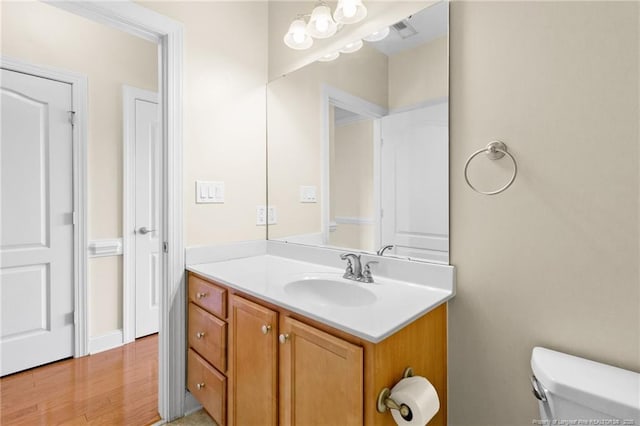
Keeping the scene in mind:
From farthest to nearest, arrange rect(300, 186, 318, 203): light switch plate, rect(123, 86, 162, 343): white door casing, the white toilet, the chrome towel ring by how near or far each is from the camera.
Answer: rect(123, 86, 162, 343): white door casing
rect(300, 186, 318, 203): light switch plate
the chrome towel ring
the white toilet

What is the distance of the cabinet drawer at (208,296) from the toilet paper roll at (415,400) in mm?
831

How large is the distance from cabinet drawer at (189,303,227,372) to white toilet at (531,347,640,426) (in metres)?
1.18

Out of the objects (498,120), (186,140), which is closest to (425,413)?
(498,120)

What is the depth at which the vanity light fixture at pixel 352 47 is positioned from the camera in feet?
5.07

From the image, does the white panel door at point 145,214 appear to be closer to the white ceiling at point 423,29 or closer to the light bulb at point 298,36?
the light bulb at point 298,36

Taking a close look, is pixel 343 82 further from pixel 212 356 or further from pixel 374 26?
pixel 212 356

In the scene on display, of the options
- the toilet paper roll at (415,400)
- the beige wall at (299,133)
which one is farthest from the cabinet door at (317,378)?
the beige wall at (299,133)

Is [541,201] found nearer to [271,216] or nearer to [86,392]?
[271,216]

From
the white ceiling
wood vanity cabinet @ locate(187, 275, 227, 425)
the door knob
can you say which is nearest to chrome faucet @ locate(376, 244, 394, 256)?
wood vanity cabinet @ locate(187, 275, 227, 425)

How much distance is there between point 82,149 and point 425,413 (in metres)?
2.65

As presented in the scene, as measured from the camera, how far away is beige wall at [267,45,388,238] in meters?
1.64

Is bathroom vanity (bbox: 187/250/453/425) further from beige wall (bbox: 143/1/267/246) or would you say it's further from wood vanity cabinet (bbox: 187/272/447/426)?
beige wall (bbox: 143/1/267/246)

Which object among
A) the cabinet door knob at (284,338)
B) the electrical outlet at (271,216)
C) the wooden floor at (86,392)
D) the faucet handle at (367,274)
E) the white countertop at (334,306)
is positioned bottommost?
the wooden floor at (86,392)

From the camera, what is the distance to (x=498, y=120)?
109cm
